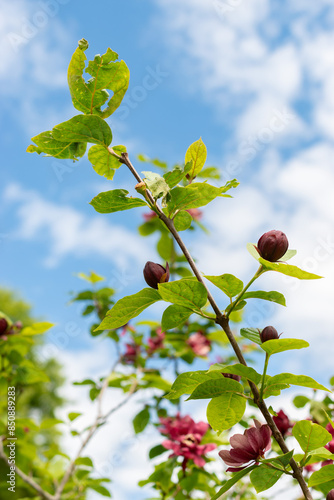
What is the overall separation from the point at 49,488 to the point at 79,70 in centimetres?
303

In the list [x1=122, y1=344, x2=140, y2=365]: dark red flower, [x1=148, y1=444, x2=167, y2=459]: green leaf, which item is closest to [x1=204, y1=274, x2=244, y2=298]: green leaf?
[x1=148, y1=444, x2=167, y2=459]: green leaf

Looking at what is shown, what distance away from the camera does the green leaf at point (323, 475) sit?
3.19 ft

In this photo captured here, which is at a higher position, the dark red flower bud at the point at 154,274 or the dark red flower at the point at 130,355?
the dark red flower at the point at 130,355

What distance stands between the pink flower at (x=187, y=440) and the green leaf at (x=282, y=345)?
1.18m

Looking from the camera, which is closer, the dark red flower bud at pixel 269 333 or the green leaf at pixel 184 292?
the green leaf at pixel 184 292

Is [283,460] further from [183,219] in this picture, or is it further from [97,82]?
[97,82]

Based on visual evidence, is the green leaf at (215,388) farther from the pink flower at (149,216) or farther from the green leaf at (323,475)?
the pink flower at (149,216)

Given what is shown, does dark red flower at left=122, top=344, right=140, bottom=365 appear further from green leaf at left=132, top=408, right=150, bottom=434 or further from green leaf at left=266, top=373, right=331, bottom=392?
green leaf at left=266, top=373, right=331, bottom=392

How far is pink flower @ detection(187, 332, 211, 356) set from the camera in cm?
288

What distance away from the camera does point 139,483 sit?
7.29 feet

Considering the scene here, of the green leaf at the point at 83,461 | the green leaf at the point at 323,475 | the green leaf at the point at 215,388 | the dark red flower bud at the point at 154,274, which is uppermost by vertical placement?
the dark red flower bud at the point at 154,274

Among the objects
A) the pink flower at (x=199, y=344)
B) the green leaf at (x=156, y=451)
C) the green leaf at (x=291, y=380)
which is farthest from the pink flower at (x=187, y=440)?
the green leaf at (x=291, y=380)

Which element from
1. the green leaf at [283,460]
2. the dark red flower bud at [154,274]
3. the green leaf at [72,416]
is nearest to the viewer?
the green leaf at [283,460]

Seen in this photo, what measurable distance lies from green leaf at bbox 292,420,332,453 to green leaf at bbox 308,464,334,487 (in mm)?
51
